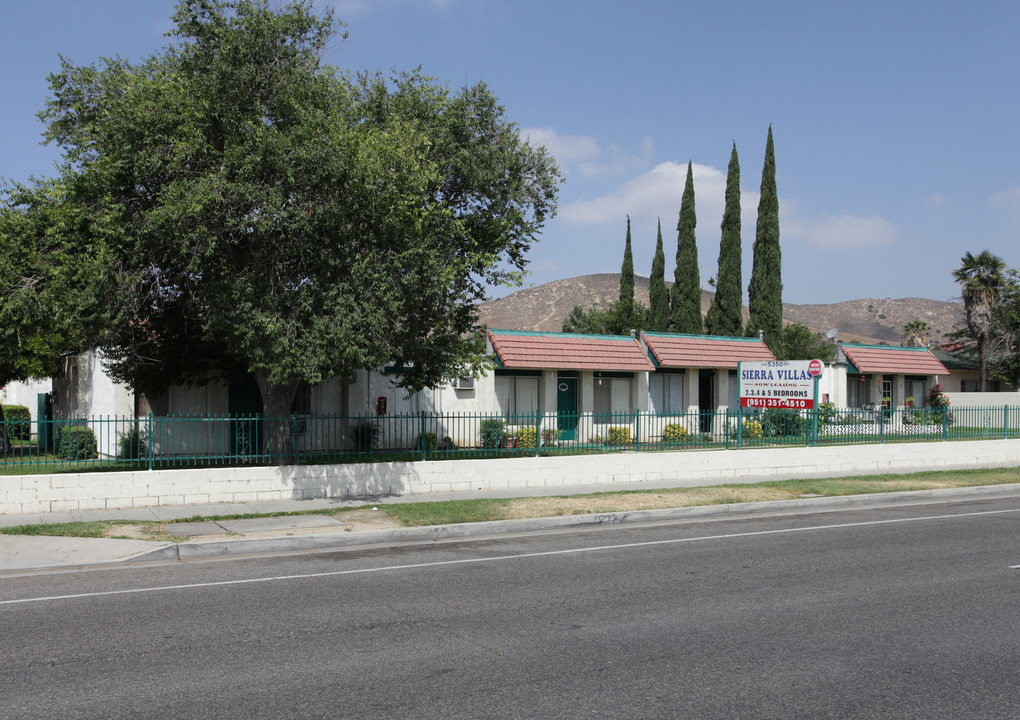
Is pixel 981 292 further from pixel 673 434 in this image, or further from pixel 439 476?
pixel 439 476

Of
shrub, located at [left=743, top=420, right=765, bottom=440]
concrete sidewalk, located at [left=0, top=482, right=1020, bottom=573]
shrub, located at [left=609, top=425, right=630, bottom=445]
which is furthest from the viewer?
shrub, located at [left=743, top=420, right=765, bottom=440]

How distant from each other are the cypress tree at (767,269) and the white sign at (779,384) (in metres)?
23.1

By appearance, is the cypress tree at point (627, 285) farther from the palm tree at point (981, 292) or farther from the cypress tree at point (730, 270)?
the palm tree at point (981, 292)

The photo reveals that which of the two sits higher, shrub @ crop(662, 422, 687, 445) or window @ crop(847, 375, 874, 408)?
window @ crop(847, 375, 874, 408)

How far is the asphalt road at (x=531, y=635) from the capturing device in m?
5.41

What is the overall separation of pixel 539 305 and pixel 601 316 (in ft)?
233

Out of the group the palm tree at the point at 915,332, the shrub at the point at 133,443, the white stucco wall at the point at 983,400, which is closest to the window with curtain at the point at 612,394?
the shrub at the point at 133,443

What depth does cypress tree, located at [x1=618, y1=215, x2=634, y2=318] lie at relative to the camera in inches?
2094

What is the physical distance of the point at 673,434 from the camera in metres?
21.2

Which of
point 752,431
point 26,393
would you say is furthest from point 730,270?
point 26,393

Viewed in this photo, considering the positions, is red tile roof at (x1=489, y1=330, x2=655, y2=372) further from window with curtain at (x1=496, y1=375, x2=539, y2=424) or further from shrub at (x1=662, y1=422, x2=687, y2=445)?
shrub at (x1=662, y1=422, x2=687, y2=445)

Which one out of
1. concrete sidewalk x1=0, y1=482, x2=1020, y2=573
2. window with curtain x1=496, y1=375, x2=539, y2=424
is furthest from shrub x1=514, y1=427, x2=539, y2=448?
concrete sidewalk x1=0, y1=482, x2=1020, y2=573

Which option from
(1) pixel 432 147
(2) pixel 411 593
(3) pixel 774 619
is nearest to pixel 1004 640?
(3) pixel 774 619

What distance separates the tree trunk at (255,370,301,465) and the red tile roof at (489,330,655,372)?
10672 mm
